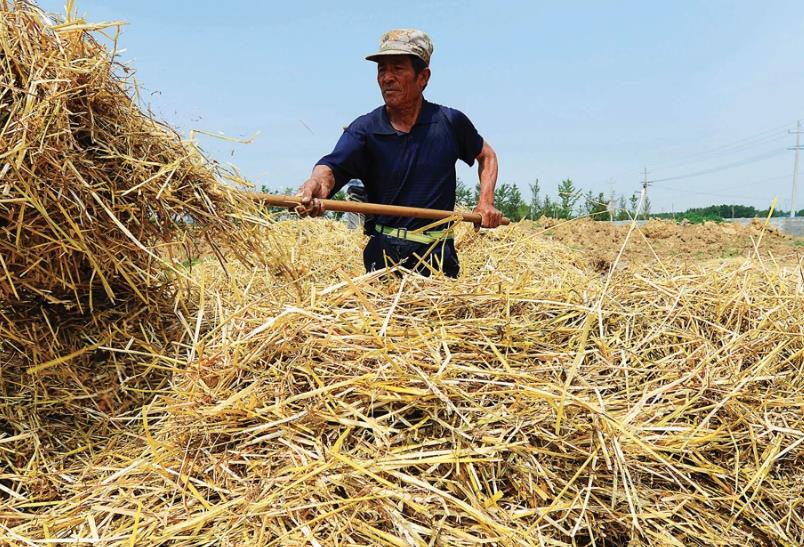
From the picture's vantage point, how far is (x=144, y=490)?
5.45ft

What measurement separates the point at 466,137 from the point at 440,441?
236 cm

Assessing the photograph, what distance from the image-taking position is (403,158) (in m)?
3.26

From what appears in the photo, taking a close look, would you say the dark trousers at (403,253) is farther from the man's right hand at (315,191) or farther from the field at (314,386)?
the field at (314,386)

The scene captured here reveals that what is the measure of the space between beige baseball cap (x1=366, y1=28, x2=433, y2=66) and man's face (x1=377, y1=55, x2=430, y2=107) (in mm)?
55

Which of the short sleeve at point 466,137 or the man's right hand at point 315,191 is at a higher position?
the short sleeve at point 466,137

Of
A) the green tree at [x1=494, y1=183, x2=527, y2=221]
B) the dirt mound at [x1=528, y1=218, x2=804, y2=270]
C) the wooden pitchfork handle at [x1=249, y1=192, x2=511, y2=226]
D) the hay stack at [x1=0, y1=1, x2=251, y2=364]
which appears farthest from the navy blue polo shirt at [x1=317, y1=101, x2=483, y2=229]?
the green tree at [x1=494, y1=183, x2=527, y2=221]

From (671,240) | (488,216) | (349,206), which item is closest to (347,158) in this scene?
(349,206)

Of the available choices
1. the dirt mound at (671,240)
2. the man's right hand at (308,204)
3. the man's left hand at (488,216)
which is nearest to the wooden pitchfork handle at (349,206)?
the man's right hand at (308,204)

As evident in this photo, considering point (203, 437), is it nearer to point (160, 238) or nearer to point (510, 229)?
point (160, 238)

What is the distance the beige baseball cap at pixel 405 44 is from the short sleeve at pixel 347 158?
1.40 ft

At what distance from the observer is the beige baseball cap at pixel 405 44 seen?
9.81 feet

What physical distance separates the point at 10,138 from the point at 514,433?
5.62ft

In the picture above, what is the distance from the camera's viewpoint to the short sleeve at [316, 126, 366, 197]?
10.2 feet

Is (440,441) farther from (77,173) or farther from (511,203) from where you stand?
(511,203)
